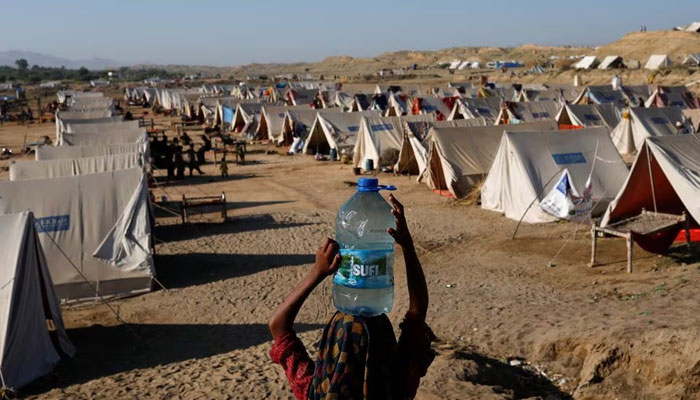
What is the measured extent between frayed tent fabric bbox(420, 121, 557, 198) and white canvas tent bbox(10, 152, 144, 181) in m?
8.24

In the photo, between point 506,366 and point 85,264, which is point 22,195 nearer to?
point 85,264

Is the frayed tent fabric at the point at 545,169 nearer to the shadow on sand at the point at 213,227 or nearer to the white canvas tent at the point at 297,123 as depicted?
the shadow on sand at the point at 213,227

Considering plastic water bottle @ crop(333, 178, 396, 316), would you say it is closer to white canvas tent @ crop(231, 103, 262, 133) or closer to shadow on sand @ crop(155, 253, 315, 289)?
shadow on sand @ crop(155, 253, 315, 289)

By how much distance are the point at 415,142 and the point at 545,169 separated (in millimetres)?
6599

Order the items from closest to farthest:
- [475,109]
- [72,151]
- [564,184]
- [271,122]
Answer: [564,184]
[72,151]
[475,109]
[271,122]

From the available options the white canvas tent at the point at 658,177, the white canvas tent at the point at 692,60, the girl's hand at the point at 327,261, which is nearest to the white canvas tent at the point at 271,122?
the white canvas tent at the point at 658,177

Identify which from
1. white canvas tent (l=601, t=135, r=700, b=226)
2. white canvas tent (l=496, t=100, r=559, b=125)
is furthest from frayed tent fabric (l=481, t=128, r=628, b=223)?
white canvas tent (l=496, t=100, r=559, b=125)

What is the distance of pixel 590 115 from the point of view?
2870 cm

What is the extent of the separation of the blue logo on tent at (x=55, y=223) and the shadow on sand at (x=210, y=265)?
1.88 m

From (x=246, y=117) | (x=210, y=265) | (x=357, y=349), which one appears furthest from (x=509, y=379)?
(x=246, y=117)

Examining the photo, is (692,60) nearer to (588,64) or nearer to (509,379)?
(588,64)

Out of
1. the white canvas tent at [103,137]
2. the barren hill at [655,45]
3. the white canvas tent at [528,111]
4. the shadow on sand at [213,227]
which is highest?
the barren hill at [655,45]

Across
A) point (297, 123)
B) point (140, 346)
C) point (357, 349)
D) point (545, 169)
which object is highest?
point (357, 349)

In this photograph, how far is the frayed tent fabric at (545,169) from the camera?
1593 centimetres
